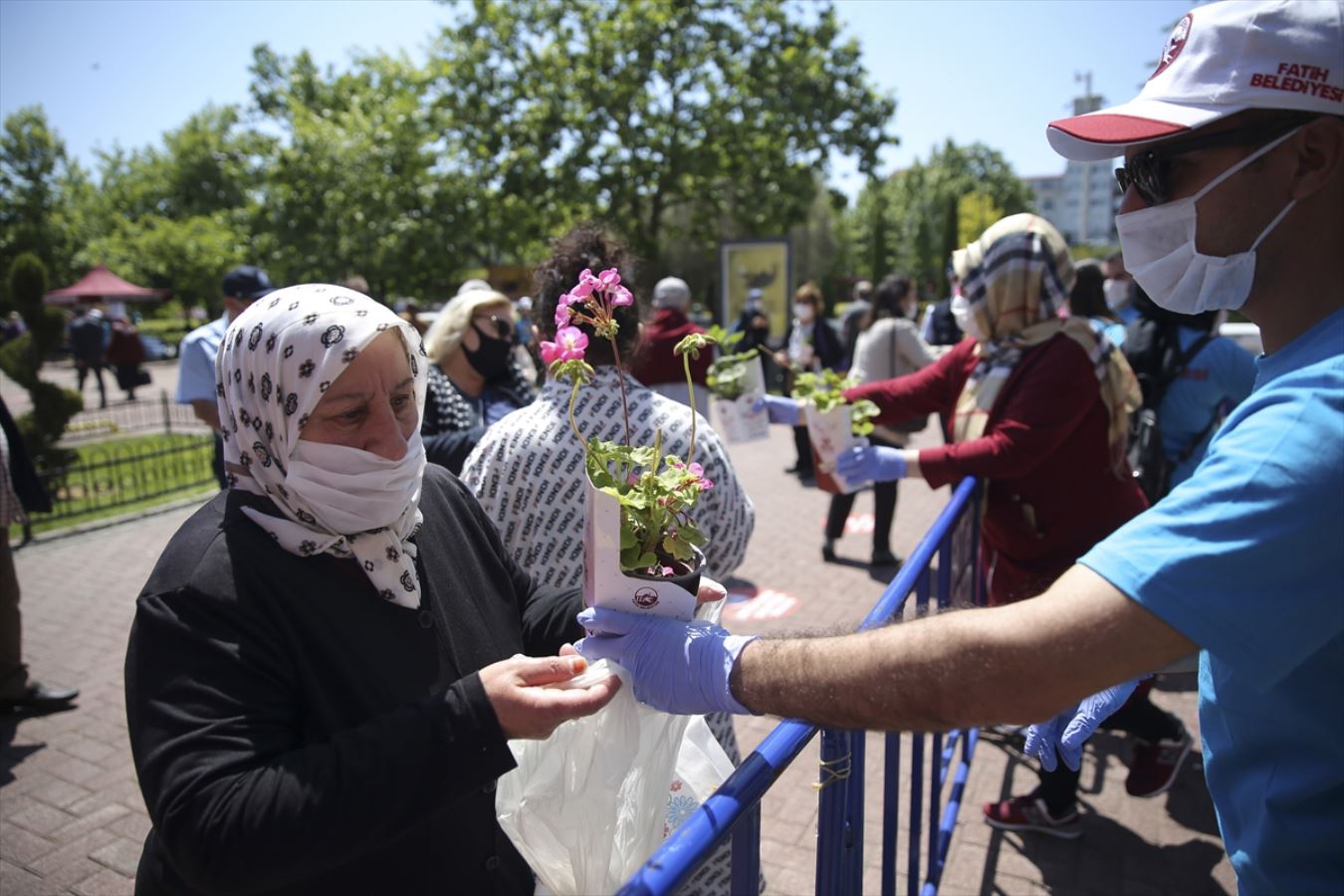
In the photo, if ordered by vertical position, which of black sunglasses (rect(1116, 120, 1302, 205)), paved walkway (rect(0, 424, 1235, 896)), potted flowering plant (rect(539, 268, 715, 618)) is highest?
black sunglasses (rect(1116, 120, 1302, 205))

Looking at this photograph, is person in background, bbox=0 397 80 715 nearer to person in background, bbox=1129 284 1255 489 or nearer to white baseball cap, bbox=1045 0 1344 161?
white baseball cap, bbox=1045 0 1344 161

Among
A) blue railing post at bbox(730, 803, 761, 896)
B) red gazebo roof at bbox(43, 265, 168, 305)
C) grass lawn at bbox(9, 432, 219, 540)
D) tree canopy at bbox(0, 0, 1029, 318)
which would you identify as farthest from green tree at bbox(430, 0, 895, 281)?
red gazebo roof at bbox(43, 265, 168, 305)

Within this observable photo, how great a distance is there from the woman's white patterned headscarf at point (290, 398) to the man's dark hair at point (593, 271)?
956 millimetres

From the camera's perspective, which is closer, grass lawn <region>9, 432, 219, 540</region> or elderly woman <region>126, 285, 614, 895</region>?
elderly woman <region>126, 285, 614, 895</region>

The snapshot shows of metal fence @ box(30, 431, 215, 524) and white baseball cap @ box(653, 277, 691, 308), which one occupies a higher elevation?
white baseball cap @ box(653, 277, 691, 308)

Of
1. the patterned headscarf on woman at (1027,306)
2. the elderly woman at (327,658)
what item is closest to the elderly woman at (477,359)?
the patterned headscarf on woman at (1027,306)

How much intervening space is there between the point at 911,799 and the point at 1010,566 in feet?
3.59

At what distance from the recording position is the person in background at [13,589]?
4.61m

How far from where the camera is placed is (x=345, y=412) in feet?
5.16

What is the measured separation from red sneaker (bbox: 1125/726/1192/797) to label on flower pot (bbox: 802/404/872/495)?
165 cm

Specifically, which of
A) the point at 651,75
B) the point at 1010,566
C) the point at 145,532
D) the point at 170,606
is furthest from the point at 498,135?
the point at 170,606

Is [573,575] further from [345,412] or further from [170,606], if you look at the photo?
[170,606]

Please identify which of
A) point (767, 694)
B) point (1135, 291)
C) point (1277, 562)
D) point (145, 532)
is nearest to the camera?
point (1277, 562)

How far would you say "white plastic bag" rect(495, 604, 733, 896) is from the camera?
1.52m
